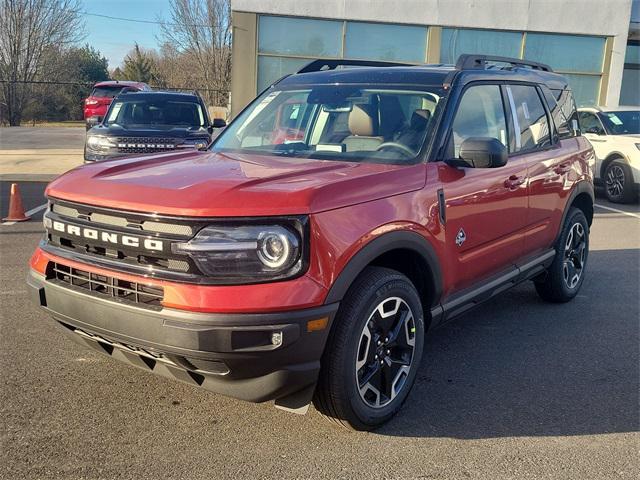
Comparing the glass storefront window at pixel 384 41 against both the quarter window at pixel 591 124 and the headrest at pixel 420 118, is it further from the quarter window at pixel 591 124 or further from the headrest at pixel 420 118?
the headrest at pixel 420 118

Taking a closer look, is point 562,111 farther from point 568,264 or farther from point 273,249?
point 273,249

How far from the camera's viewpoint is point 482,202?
3805 millimetres

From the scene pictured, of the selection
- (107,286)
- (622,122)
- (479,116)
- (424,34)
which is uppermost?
(424,34)

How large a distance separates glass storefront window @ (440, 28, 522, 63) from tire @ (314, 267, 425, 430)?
1597 centimetres

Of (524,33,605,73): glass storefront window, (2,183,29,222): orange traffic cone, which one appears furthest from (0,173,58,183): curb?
(524,33,605,73): glass storefront window

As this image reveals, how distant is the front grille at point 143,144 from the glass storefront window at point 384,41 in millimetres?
10272

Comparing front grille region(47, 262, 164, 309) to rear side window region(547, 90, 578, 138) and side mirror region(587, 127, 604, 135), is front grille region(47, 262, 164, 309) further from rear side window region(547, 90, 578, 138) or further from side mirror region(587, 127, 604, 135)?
side mirror region(587, 127, 604, 135)

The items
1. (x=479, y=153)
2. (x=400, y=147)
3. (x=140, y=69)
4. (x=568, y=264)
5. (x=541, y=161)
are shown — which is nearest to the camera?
(x=479, y=153)

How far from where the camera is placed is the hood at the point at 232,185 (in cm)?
266

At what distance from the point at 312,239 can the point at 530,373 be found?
2069 mm

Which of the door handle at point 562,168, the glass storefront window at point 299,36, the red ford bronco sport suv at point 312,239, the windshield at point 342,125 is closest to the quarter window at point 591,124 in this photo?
the glass storefront window at point 299,36

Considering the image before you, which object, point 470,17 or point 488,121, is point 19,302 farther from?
point 470,17

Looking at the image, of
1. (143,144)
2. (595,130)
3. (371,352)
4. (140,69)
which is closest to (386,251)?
(371,352)

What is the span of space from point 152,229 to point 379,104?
1828 mm
